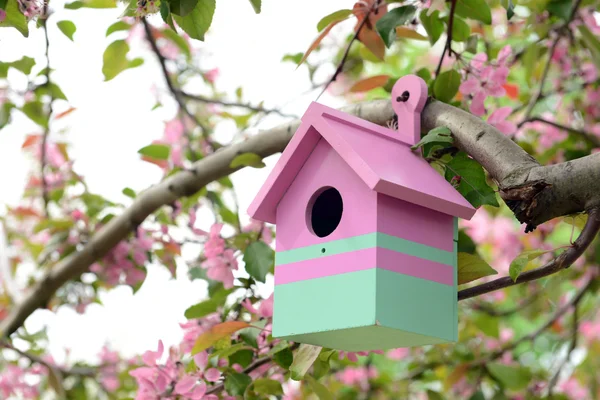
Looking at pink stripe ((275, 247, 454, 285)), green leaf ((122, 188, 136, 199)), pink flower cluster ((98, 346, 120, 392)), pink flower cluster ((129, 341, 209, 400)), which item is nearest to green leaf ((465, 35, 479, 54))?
pink stripe ((275, 247, 454, 285))

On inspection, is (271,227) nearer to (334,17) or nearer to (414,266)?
(334,17)

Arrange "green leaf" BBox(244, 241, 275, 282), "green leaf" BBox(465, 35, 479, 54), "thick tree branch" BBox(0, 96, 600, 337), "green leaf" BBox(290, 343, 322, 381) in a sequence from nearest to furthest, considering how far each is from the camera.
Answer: "thick tree branch" BBox(0, 96, 600, 337) < "green leaf" BBox(290, 343, 322, 381) < "green leaf" BBox(244, 241, 275, 282) < "green leaf" BBox(465, 35, 479, 54)

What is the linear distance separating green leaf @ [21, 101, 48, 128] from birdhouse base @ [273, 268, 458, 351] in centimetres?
104

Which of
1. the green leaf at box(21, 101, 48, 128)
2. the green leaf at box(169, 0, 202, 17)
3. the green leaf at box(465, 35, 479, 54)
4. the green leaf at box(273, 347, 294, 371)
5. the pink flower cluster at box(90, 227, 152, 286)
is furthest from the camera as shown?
the pink flower cluster at box(90, 227, 152, 286)

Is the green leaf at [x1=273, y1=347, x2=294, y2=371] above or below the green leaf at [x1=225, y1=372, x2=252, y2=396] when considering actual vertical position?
above

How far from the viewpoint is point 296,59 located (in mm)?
1923

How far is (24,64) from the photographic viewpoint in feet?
5.28

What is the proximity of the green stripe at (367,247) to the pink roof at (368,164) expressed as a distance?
0.05 m

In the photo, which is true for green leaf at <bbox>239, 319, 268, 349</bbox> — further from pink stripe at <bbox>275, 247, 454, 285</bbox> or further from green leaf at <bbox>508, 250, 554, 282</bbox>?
green leaf at <bbox>508, 250, 554, 282</bbox>

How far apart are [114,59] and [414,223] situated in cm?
94

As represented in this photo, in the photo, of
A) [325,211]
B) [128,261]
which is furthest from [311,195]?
[128,261]

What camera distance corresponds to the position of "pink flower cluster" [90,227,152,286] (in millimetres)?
1924

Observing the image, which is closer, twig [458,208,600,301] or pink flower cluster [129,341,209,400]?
twig [458,208,600,301]

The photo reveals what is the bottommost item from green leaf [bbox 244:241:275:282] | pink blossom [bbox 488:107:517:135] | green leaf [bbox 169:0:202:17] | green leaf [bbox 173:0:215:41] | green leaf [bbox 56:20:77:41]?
green leaf [bbox 244:241:275:282]
